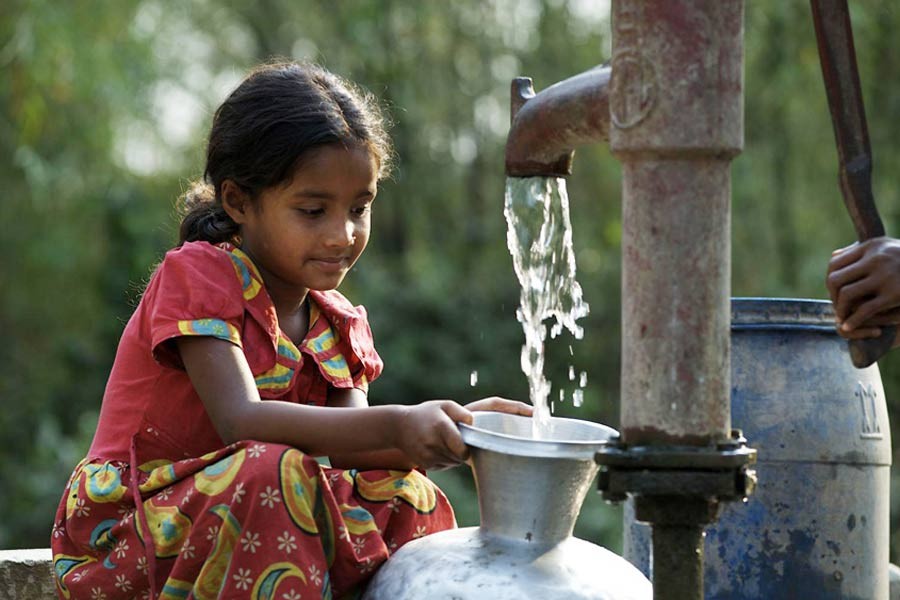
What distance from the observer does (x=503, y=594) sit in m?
2.03

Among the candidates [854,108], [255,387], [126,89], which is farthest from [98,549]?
[126,89]

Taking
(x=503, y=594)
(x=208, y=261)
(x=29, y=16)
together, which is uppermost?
(x=29, y=16)

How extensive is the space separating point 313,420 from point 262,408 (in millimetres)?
88

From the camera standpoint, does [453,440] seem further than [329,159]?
No

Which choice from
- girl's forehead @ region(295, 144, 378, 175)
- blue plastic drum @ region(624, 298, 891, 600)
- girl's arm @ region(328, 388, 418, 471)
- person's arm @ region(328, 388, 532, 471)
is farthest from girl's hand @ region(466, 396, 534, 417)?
blue plastic drum @ region(624, 298, 891, 600)

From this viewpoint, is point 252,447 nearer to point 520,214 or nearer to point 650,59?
point 520,214

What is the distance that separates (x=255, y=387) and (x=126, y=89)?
643cm

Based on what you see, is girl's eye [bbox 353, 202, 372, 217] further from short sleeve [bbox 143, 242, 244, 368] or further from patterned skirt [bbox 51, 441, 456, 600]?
patterned skirt [bbox 51, 441, 456, 600]

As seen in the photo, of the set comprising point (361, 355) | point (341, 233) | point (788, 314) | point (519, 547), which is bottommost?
point (519, 547)

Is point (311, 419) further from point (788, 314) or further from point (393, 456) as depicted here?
point (788, 314)

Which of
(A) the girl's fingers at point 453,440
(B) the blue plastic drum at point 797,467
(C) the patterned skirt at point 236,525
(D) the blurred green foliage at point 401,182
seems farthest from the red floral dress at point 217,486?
(D) the blurred green foliage at point 401,182

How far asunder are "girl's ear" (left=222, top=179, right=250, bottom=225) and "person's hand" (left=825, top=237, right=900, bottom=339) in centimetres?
104

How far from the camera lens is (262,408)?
7.30 feet

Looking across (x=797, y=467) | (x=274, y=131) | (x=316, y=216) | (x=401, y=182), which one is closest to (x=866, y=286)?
(x=797, y=467)
